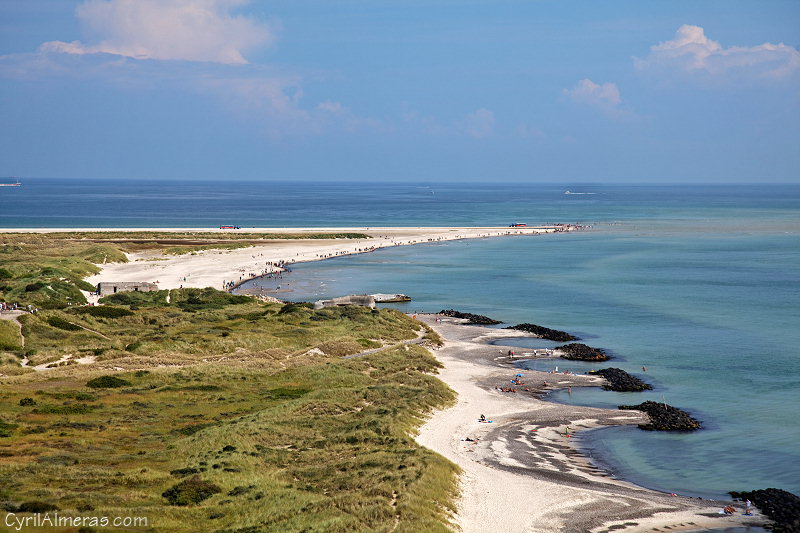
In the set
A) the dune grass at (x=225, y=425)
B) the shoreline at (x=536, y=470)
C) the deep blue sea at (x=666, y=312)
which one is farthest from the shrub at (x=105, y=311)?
the shoreline at (x=536, y=470)

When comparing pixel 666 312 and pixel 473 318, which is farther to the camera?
pixel 666 312

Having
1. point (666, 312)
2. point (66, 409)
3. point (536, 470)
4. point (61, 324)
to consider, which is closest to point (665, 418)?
point (536, 470)

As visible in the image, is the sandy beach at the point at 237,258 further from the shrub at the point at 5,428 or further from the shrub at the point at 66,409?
the shrub at the point at 5,428

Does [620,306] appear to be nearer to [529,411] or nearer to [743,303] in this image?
[743,303]

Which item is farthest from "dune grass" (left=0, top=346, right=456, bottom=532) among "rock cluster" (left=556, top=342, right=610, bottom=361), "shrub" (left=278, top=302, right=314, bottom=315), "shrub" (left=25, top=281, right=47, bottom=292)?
"shrub" (left=25, top=281, right=47, bottom=292)

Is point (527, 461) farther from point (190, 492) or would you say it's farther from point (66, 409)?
point (66, 409)

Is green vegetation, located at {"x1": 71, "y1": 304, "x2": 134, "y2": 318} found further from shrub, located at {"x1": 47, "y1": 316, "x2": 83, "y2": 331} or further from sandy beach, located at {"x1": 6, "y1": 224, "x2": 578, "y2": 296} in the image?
sandy beach, located at {"x1": 6, "y1": 224, "x2": 578, "y2": 296}
